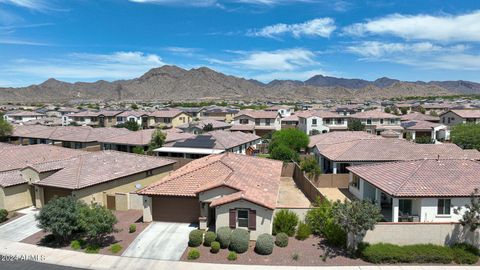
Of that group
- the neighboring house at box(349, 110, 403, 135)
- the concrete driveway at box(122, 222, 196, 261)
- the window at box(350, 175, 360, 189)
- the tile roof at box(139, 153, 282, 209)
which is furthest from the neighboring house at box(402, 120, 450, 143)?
the concrete driveway at box(122, 222, 196, 261)

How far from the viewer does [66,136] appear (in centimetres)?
5872

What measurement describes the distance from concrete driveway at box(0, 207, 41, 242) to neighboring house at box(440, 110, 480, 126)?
242 feet

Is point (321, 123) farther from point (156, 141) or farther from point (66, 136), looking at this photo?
point (66, 136)

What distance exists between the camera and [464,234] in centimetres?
2061

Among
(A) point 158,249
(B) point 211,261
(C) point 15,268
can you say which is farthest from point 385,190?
(C) point 15,268

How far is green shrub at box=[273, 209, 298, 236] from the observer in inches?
899

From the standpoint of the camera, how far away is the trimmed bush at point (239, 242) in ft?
68.6

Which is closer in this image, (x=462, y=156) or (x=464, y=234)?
(x=464, y=234)

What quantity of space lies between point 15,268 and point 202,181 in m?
12.1

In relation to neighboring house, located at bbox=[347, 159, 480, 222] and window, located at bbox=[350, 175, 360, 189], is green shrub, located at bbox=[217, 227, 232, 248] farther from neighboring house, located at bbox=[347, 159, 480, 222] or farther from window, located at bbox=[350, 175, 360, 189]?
window, located at bbox=[350, 175, 360, 189]

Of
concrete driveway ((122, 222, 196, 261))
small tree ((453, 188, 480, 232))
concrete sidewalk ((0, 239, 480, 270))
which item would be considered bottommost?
concrete sidewalk ((0, 239, 480, 270))

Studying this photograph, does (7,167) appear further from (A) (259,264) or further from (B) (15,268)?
(A) (259,264)

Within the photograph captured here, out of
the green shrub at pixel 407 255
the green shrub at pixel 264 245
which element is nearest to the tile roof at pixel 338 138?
the green shrub at pixel 407 255

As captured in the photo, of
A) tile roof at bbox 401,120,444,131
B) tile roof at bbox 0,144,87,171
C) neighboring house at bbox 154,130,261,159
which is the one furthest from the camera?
tile roof at bbox 401,120,444,131
